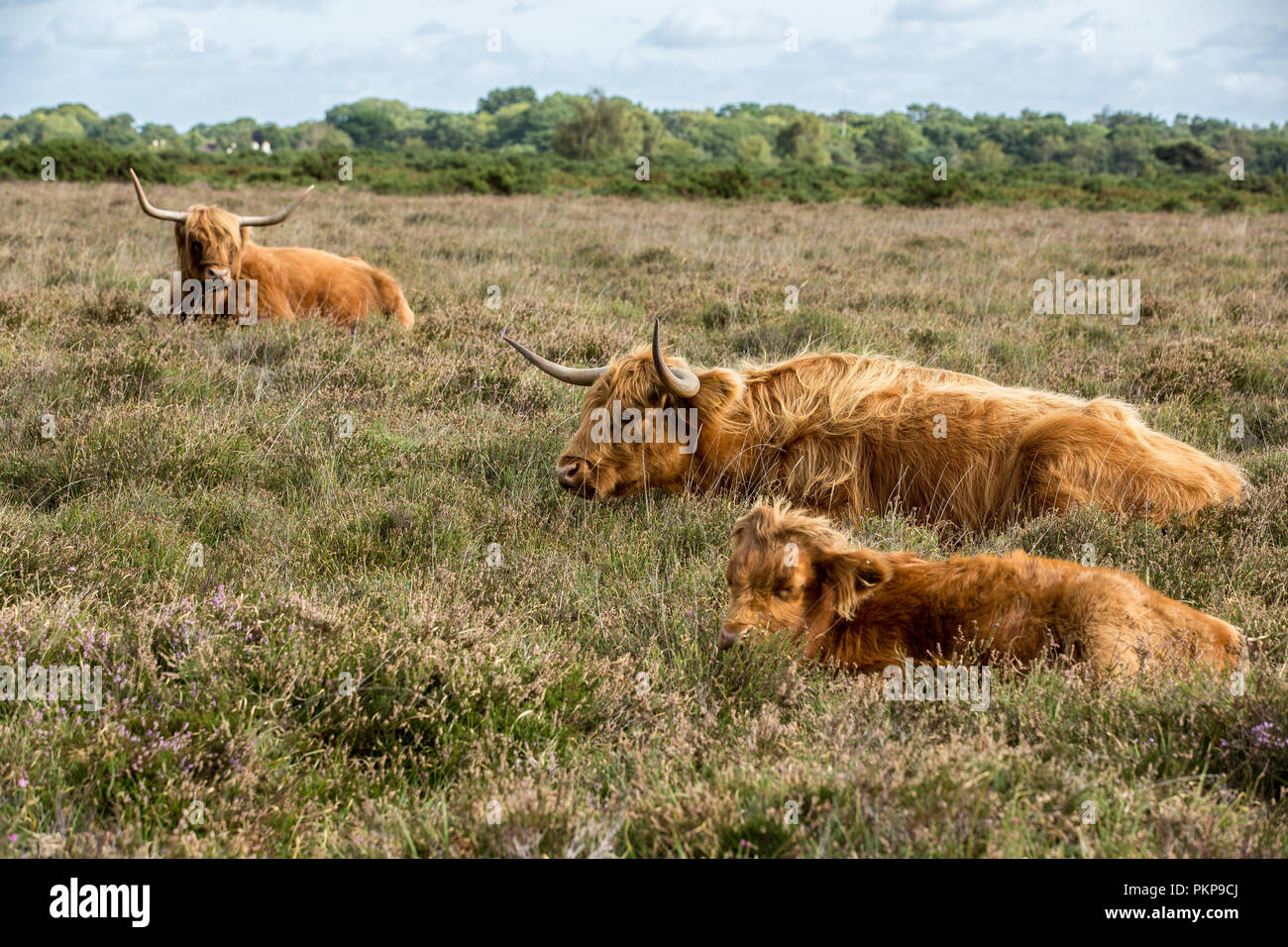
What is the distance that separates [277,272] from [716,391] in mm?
5766

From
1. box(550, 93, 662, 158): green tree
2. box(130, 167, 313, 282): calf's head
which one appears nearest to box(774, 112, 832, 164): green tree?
box(550, 93, 662, 158): green tree

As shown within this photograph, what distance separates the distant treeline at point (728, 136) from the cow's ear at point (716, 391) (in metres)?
28.4

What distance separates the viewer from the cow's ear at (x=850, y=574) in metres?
3.14

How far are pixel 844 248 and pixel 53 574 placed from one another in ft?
40.0

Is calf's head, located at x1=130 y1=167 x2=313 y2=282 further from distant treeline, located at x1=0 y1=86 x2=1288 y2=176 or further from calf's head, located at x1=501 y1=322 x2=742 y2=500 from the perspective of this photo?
distant treeline, located at x1=0 y1=86 x2=1288 y2=176

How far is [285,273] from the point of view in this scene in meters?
8.91

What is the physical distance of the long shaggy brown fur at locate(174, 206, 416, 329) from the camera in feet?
27.6

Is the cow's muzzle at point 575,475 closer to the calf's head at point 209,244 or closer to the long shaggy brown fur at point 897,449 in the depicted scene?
the long shaggy brown fur at point 897,449

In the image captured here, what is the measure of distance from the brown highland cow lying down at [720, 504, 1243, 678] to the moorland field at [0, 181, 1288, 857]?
157 mm

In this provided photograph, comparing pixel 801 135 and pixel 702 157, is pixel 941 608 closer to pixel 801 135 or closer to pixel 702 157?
pixel 702 157

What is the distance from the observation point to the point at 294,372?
6324mm

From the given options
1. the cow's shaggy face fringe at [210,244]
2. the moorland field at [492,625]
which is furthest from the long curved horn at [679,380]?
the cow's shaggy face fringe at [210,244]
